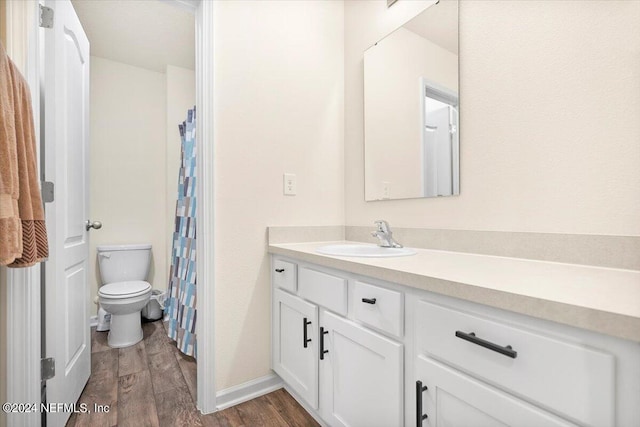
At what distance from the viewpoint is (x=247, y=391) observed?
163cm

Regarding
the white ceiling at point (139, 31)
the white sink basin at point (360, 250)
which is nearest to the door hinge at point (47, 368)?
the white sink basin at point (360, 250)

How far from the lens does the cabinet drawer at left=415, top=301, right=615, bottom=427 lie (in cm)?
57

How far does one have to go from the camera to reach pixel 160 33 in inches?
99.8

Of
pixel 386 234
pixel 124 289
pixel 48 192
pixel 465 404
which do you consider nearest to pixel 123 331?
pixel 124 289

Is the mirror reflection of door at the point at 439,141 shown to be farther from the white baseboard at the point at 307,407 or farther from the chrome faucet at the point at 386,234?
the white baseboard at the point at 307,407

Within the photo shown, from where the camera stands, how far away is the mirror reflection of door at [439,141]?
1.39m

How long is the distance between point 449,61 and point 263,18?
1014mm

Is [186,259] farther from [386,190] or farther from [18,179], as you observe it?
[386,190]

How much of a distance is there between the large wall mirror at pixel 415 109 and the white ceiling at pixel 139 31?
1.46 metres

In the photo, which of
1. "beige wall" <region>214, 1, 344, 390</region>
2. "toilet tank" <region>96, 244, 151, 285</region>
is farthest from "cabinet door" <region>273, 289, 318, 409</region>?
"toilet tank" <region>96, 244, 151, 285</region>

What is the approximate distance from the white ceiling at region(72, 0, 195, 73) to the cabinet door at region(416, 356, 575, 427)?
2471 mm

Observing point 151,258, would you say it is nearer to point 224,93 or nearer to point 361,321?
point 224,93

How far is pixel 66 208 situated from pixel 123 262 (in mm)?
1483

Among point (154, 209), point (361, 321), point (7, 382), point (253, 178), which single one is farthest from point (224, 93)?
point (154, 209)
